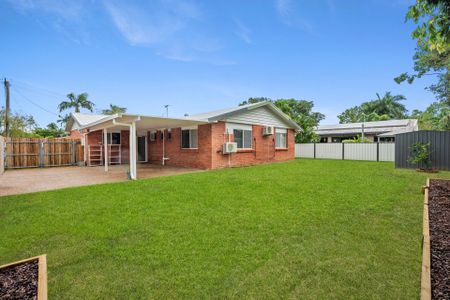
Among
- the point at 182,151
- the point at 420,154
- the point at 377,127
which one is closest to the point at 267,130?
the point at 182,151

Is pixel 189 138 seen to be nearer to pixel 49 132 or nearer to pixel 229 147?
pixel 229 147

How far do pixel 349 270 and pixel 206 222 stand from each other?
231 cm

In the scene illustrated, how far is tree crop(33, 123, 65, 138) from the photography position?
26.7 meters

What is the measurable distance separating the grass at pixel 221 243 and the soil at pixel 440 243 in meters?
0.20

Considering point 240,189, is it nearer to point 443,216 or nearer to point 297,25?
point 443,216

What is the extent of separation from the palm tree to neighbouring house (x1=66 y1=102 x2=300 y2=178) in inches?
602

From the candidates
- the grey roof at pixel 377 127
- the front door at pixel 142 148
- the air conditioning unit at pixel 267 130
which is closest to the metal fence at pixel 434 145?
the air conditioning unit at pixel 267 130

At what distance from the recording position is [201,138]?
1214cm

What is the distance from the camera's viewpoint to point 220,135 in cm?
1198

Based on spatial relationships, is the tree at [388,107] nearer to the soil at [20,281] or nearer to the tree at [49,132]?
the soil at [20,281]

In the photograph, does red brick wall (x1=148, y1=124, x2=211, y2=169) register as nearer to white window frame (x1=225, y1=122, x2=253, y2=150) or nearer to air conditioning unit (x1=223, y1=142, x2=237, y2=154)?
air conditioning unit (x1=223, y1=142, x2=237, y2=154)

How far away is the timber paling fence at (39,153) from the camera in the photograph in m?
13.2

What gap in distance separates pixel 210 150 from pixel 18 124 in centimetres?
2203

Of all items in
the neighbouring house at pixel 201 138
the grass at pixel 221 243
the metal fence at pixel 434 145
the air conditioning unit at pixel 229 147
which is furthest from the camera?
the air conditioning unit at pixel 229 147
